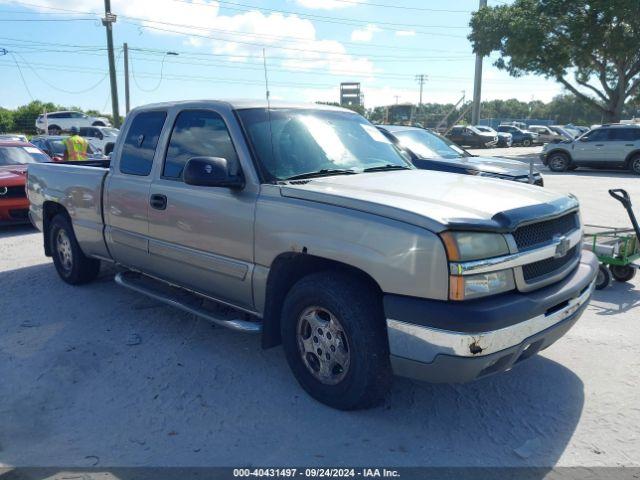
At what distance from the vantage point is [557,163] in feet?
70.4

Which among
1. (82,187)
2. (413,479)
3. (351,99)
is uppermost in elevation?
(351,99)

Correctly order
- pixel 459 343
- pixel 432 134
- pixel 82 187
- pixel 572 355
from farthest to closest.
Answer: pixel 432 134, pixel 82 187, pixel 572 355, pixel 459 343

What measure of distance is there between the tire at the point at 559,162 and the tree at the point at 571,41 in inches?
Result: 363

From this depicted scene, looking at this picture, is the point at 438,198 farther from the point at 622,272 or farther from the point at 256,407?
the point at 622,272

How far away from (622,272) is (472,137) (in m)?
35.0

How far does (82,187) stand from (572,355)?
189 inches

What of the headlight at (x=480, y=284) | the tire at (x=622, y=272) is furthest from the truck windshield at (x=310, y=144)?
the tire at (x=622, y=272)

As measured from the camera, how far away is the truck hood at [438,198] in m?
2.99

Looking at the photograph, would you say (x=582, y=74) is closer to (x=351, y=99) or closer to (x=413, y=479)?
(x=351, y=99)

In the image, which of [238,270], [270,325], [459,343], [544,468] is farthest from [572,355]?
[238,270]

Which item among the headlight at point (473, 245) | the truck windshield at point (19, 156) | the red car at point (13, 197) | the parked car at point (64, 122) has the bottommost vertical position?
the red car at point (13, 197)

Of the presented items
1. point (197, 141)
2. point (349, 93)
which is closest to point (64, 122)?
point (349, 93)

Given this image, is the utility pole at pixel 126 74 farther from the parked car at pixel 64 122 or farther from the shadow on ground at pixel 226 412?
the shadow on ground at pixel 226 412

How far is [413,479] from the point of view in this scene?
284cm
